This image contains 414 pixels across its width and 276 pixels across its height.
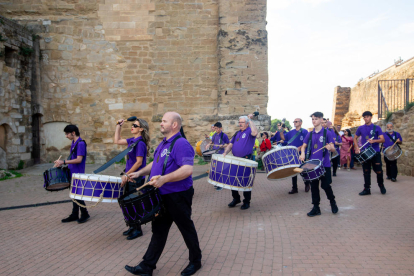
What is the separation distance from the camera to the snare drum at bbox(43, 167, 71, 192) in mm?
5500

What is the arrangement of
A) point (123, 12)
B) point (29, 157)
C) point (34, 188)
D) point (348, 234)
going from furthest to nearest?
1. point (123, 12)
2. point (29, 157)
3. point (34, 188)
4. point (348, 234)

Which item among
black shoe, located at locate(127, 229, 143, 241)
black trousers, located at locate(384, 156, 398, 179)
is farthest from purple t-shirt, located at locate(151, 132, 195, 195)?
black trousers, located at locate(384, 156, 398, 179)

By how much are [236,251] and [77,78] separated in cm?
1218

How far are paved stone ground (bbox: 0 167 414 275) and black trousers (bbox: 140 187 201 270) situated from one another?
11.5 inches

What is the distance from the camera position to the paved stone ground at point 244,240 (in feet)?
12.8

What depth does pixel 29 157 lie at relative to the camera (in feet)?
43.8

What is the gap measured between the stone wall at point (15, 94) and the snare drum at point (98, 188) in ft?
30.2

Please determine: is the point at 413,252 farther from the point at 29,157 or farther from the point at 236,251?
the point at 29,157

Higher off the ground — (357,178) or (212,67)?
(212,67)

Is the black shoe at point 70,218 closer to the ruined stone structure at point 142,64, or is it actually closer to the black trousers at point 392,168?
the ruined stone structure at point 142,64

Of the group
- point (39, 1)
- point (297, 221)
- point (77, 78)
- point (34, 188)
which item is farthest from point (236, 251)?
point (39, 1)

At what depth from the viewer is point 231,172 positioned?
577 cm

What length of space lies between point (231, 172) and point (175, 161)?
7.71ft

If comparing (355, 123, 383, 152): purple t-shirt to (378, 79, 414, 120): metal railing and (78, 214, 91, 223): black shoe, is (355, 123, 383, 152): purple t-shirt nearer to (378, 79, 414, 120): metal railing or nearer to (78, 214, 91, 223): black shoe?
(378, 79, 414, 120): metal railing
